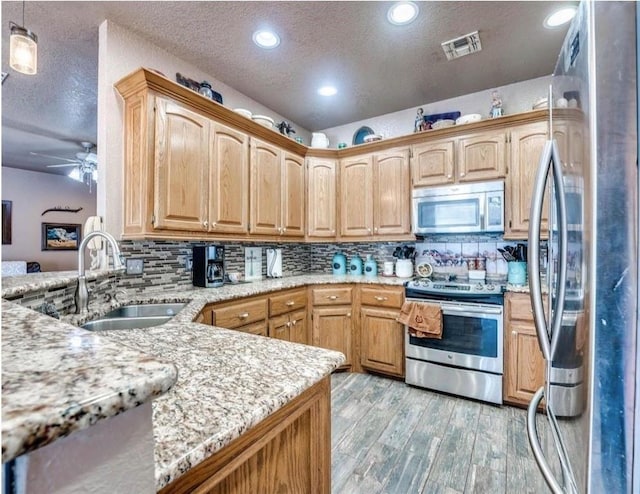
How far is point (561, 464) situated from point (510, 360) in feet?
5.19

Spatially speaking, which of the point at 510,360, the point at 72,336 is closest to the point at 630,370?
the point at 72,336

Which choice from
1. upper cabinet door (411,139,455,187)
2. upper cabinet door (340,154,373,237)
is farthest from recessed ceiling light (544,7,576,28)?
upper cabinet door (340,154,373,237)

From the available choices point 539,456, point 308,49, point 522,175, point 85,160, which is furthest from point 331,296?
point 85,160

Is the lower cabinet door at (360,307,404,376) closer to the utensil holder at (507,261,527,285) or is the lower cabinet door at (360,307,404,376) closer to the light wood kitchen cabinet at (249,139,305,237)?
the utensil holder at (507,261,527,285)

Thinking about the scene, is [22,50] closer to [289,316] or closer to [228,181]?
[228,181]

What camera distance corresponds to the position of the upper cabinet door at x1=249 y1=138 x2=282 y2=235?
9.14 ft

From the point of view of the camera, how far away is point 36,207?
6.01 metres

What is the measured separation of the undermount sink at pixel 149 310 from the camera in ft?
6.38

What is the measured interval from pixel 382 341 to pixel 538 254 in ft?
6.70

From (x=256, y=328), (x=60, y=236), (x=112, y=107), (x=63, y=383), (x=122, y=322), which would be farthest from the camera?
(x=60, y=236)

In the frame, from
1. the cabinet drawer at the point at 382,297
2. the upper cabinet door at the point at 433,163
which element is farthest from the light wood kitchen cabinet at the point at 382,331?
the upper cabinet door at the point at 433,163

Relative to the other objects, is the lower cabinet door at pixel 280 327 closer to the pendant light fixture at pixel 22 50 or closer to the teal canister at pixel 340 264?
the teal canister at pixel 340 264

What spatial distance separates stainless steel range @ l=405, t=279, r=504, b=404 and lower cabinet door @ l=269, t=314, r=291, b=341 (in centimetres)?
101

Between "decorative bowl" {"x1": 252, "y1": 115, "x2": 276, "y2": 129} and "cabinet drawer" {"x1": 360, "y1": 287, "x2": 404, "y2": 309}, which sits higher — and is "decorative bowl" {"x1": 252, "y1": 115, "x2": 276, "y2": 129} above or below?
above
